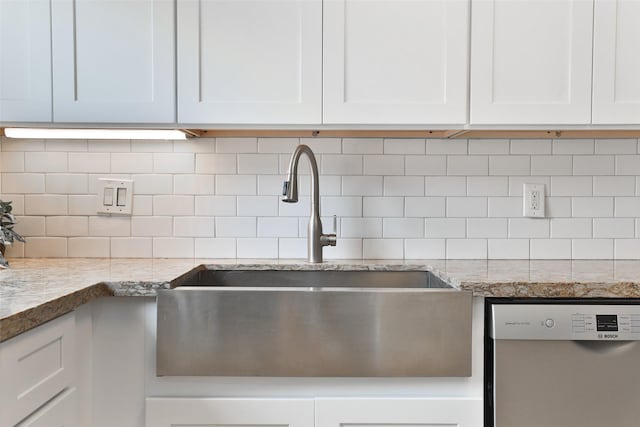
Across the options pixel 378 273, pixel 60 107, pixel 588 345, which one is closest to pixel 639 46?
pixel 588 345

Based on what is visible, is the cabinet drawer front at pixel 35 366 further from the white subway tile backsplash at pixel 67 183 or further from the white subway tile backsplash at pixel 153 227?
the white subway tile backsplash at pixel 67 183

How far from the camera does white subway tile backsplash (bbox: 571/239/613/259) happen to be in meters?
1.85

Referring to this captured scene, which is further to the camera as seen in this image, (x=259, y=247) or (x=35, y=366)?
(x=259, y=247)

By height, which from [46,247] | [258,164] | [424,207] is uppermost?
[258,164]

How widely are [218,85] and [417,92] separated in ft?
1.97

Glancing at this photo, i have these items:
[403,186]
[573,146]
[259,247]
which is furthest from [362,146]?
[573,146]

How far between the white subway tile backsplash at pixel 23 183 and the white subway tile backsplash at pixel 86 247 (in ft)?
0.71

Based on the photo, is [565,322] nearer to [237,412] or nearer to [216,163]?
[237,412]

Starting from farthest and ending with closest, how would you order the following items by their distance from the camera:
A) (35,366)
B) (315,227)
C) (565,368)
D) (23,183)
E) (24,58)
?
(23,183)
(315,227)
(24,58)
(565,368)
(35,366)

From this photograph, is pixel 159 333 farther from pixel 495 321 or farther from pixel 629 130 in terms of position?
pixel 629 130

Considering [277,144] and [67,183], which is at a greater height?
[277,144]

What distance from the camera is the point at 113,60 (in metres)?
1.54

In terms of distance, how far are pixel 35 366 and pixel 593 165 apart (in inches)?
71.6

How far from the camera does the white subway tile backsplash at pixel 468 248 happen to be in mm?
1850
